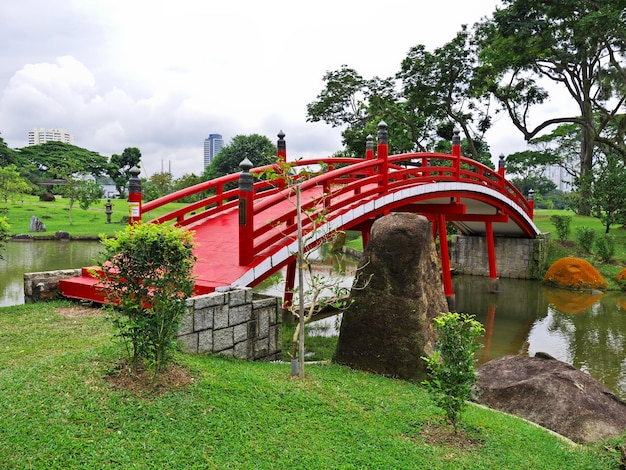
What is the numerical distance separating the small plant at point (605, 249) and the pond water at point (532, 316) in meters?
2.90

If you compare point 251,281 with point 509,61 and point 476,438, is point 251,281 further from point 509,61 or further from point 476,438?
point 509,61

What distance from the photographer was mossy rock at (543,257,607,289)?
18953 mm

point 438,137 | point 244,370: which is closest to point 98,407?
point 244,370

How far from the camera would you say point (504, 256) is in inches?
890

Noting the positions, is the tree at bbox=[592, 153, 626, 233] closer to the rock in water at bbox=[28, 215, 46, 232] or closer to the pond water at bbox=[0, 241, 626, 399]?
the pond water at bbox=[0, 241, 626, 399]

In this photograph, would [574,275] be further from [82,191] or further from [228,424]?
[82,191]

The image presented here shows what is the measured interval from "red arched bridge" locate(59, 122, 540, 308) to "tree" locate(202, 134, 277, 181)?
35.2 meters

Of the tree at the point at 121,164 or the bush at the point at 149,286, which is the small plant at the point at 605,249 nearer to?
the bush at the point at 149,286

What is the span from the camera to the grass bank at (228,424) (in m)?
3.84

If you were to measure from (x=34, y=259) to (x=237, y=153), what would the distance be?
103ft

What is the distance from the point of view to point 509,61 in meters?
24.3

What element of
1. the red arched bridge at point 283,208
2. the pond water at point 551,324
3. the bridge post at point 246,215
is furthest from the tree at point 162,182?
the bridge post at point 246,215

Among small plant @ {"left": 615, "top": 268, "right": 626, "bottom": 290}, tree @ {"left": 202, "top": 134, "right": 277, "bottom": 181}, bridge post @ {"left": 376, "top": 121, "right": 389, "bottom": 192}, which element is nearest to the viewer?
bridge post @ {"left": 376, "top": 121, "right": 389, "bottom": 192}

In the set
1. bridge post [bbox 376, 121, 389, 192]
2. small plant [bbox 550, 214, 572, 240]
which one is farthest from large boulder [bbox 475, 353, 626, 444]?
small plant [bbox 550, 214, 572, 240]
